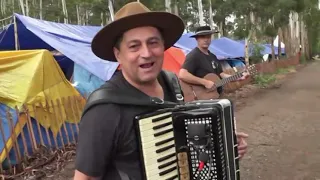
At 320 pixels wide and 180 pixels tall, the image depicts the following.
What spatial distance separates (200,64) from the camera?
19.2 ft

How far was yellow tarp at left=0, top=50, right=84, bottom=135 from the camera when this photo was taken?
6777mm

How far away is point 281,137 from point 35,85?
4184mm

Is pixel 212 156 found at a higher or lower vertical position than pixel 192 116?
lower

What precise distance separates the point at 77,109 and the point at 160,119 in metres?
6.07

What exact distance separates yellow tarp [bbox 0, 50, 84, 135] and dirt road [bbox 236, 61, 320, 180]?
118 inches

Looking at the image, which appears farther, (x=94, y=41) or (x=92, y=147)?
(x=94, y=41)

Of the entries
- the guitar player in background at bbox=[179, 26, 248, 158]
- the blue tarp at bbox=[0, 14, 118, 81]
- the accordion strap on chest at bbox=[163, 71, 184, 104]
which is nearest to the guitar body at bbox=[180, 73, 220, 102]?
the guitar player in background at bbox=[179, 26, 248, 158]

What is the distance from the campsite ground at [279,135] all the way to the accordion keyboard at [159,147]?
3886 mm

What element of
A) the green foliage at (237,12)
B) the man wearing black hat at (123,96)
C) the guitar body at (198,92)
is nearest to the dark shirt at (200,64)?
the guitar body at (198,92)

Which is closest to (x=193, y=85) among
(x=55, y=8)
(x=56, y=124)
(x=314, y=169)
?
(x=314, y=169)

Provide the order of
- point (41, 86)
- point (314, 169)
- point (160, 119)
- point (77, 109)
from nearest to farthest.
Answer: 1. point (160, 119)
2. point (314, 169)
3. point (41, 86)
4. point (77, 109)

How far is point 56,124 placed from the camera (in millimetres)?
7219

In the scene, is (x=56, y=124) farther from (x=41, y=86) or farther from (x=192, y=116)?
(x=192, y=116)

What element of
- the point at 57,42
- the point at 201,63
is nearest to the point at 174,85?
the point at 201,63
